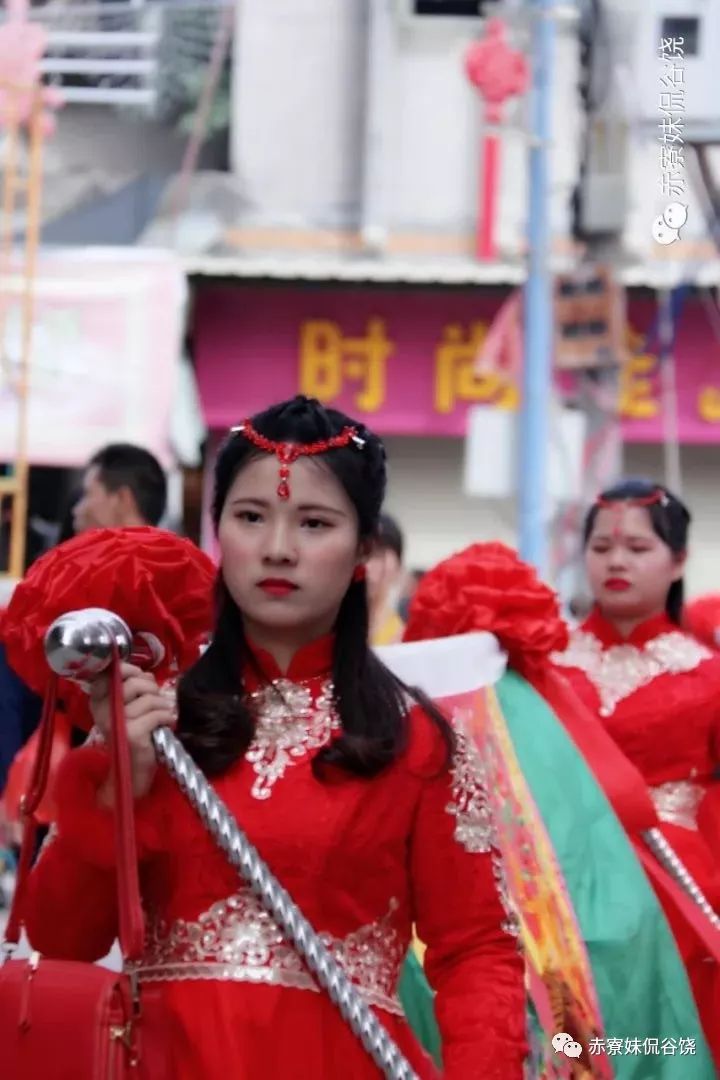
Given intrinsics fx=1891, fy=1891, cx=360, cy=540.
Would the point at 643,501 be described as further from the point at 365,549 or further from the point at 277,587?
the point at 277,587

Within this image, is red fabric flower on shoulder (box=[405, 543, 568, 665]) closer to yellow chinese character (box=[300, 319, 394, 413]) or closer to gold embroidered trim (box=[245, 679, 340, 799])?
gold embroidered trim (box=[245, 679, 340, 799])

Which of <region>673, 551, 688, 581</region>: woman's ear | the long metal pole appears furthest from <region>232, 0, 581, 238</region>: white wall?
<region>673, 551, 688, 581</region>: woman's ear

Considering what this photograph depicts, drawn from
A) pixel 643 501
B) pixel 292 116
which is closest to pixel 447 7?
pixel 292 116

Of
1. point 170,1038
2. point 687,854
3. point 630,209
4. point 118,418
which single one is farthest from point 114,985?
point 630,209

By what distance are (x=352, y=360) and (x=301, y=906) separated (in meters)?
8.82

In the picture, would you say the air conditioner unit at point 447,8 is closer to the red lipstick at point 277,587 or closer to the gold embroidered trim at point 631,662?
the gold embroidered trim at point 631,662

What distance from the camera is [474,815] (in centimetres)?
203

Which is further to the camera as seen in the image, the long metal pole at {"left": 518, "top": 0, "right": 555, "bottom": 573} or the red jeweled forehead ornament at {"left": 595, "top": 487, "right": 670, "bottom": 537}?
the long metal pole at {"left": 518, "top": 0, "right": 555, "bottom": 573}

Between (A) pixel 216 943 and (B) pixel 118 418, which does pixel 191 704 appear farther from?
(B) pixel 118 418

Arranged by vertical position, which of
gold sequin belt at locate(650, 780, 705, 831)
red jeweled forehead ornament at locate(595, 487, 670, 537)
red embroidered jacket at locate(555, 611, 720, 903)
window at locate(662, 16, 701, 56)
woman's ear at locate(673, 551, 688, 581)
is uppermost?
window at locate(662, 16, 701, 56)

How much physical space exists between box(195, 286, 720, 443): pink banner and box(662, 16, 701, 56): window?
4.72ft

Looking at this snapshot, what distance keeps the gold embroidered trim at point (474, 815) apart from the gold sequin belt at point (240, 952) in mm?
149

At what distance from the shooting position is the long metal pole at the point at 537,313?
25.6 ft

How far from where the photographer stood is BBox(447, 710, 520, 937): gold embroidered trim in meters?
2.01
